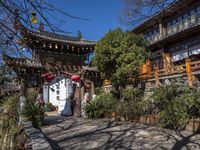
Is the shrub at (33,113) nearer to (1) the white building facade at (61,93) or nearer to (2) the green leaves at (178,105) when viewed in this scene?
(2) the green leaves at (178,105)

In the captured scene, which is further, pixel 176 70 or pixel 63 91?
pixel 63 91

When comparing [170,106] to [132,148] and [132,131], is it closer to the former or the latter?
[132,131]

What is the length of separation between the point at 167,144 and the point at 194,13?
13.0 m

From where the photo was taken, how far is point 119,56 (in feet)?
49.3

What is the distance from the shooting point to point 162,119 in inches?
404

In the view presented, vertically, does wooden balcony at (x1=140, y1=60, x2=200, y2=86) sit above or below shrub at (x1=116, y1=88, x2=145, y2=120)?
above

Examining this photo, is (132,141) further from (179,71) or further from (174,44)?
(174,44)

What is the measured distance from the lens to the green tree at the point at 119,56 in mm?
14700

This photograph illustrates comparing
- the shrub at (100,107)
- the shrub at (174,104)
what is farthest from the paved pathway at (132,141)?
the shrub at (100,107)

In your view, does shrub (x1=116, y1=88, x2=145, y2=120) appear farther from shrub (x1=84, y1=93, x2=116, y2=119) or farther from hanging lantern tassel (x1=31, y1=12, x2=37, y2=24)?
hanging lantern tassel (x1=31, y1=12, x2=37, y2=24)

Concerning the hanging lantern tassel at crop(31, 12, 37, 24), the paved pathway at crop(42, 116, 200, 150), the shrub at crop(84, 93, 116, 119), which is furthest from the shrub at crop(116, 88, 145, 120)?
the hanging lantern tassel at crop(31, 12, 37, 24)

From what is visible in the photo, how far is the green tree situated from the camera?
1470 cm

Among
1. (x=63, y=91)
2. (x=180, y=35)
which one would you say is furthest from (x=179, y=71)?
(x=63, y=91)

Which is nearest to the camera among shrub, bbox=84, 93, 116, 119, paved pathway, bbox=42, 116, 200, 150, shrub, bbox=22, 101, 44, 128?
paved pathway, bbox=42, 116, 200, 150
